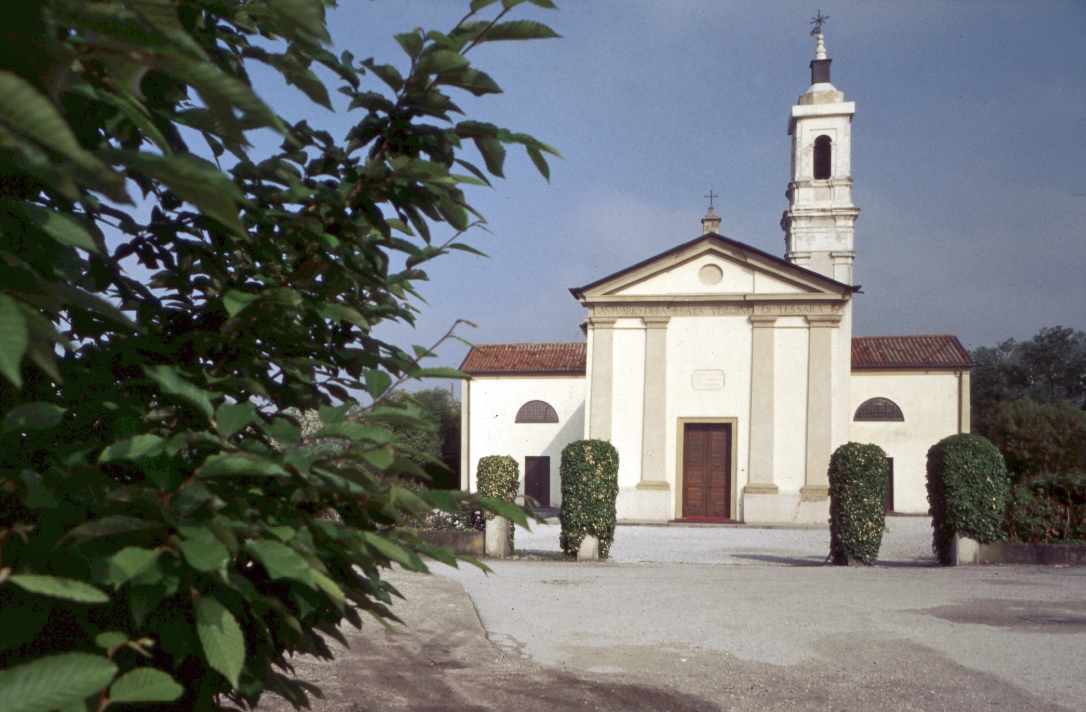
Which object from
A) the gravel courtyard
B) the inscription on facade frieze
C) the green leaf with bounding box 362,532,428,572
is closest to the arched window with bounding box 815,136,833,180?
the inscription on facade frieze

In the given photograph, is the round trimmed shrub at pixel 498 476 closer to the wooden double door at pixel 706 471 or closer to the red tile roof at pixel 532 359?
the wooden double door at pixel 706 471

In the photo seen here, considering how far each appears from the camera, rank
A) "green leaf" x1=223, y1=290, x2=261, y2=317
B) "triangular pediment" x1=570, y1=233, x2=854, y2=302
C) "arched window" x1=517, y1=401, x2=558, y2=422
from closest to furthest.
→ "green leaf" x1=223, y1=290, x2=261, y2=317, "triangular pediment" x1=570, y1=233, x2=854, y2=302, "arched window" x1=517, y1=401, x2=558, y2=422

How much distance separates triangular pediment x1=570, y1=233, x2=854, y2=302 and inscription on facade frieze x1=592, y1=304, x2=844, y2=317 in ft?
1.13

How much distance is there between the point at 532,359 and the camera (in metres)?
31.6

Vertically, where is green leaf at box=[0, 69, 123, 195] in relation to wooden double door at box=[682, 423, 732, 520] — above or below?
above

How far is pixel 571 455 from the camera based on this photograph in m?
14.5

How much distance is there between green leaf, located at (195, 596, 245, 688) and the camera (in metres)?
1.19

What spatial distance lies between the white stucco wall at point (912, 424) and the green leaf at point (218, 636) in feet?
97.9

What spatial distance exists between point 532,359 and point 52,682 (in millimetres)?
30679

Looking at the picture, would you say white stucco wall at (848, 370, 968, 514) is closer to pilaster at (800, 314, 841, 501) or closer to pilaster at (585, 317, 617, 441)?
pilaster at (800, 314, 841, 501)

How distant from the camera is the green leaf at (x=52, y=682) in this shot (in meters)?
0.94

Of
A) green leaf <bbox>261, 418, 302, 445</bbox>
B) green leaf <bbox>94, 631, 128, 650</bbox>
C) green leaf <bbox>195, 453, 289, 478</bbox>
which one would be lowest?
green leaf <bbox>94, 631, 128, 650</bbox>

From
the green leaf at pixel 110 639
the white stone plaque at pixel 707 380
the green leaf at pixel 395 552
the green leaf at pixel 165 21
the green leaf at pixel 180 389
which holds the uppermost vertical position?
the white stone plaque at pixel 707 380

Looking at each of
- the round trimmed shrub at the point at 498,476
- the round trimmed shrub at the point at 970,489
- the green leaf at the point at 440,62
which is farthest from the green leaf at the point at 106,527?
the round trimmed shrub at the point at 970,489
